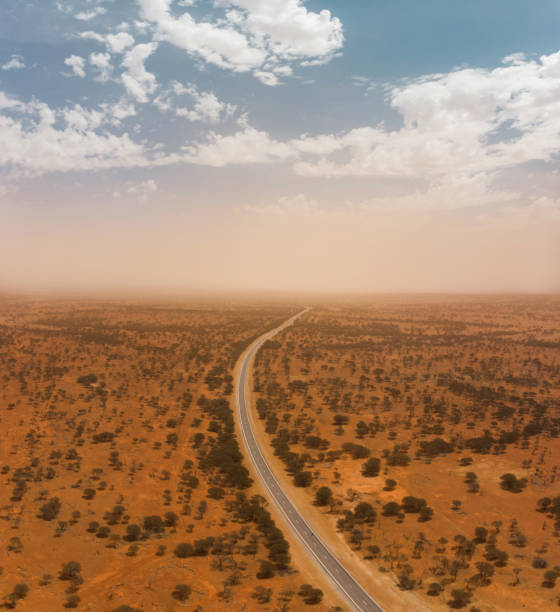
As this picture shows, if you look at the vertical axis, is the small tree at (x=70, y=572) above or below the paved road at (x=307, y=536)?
above

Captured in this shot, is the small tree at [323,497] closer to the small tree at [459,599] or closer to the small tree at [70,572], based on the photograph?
the small tree at [459,599]

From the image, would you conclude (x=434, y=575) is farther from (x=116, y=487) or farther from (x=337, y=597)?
(x=116, y=487)

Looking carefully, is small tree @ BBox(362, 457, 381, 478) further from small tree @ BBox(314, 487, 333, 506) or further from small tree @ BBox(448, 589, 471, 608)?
small tree @ BBox(448, 589, 471, 608)

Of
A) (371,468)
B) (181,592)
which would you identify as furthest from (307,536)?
(371,468)

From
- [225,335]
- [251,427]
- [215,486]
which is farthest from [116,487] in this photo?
[225,335]

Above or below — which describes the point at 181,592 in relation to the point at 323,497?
below

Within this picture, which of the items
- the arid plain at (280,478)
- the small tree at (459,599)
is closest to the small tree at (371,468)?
the arid plain at (280,478)

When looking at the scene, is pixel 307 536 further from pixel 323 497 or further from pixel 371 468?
pixel 371 468

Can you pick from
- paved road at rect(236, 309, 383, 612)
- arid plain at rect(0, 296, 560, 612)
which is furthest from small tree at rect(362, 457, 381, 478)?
paved road at rect(236, 309, 383, 612)
